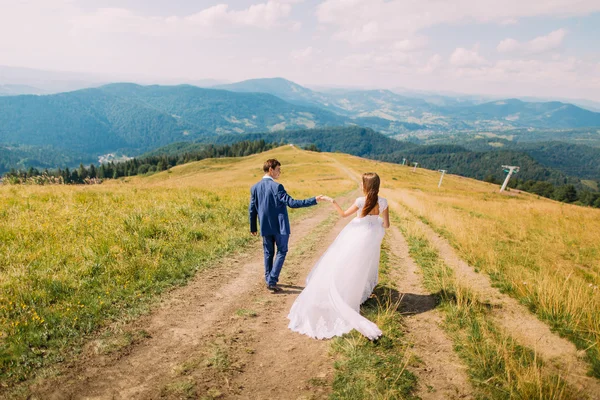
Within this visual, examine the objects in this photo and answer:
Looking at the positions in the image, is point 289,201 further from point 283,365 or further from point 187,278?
point 283,365

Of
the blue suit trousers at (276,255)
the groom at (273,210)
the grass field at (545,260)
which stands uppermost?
the groom at (273,210)

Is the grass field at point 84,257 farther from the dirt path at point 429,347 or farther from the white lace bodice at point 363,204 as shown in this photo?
the dirt path at point 429,347

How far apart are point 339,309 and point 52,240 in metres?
8.48

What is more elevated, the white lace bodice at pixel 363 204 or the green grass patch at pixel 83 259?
the white lace bodice at pixel 363 204

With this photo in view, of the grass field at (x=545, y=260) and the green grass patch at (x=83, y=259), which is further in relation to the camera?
the grass field at (x=545, y=260)

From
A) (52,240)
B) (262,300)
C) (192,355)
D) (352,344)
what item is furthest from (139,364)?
(52,240)

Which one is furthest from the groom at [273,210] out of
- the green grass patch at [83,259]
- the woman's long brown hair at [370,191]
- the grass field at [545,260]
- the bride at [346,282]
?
the grass field at [545,260]

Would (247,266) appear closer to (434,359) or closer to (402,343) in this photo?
(402,343)

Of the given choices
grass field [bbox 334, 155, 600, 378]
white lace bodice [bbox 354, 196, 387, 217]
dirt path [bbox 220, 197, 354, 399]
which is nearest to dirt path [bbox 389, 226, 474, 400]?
dirt path [bbox 220, 197, 354, 399]

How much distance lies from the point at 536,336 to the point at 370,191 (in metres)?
4.23

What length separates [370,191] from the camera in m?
6.62

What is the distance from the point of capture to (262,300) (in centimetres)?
721

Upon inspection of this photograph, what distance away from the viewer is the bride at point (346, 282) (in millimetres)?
5879

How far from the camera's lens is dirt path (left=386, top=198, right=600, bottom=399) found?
4664mm
